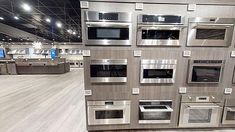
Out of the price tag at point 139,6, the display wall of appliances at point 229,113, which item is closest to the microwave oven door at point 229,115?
the display wall of appliances at point 229,113

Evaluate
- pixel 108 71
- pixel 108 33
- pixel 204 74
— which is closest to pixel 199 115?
pixel 204 74

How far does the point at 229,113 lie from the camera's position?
7.00ft

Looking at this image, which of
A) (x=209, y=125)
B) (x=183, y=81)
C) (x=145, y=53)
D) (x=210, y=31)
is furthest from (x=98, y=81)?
(x=209, y=125)

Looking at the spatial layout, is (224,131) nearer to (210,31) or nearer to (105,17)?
(210,31)

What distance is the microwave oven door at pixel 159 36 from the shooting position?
6.02 feet

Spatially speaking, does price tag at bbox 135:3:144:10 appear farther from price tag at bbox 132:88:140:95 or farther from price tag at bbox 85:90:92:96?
price tag at bbox 85:90:92:96

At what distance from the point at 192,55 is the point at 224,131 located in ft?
5.13

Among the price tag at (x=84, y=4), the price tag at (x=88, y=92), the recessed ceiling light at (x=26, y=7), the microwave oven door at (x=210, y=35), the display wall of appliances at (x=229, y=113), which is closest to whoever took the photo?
the price tag at (x=84, y=4)

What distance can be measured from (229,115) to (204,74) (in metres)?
0.95

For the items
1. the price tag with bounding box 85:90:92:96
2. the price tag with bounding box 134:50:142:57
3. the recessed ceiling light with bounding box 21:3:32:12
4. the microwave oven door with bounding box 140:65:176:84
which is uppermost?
the recessed ceiling light with bounding box 21:3:32:12

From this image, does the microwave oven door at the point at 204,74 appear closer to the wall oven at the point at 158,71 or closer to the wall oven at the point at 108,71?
the wall oven at the point at 158,71

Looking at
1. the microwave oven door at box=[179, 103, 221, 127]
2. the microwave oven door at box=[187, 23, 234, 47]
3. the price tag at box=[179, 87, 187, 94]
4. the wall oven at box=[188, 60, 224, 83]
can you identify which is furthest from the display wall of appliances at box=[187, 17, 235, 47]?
the microwave oven door at box=[179, 103, 221, 127]

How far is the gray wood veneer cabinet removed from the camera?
1829mm

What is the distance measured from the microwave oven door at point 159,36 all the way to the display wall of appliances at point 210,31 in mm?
201
